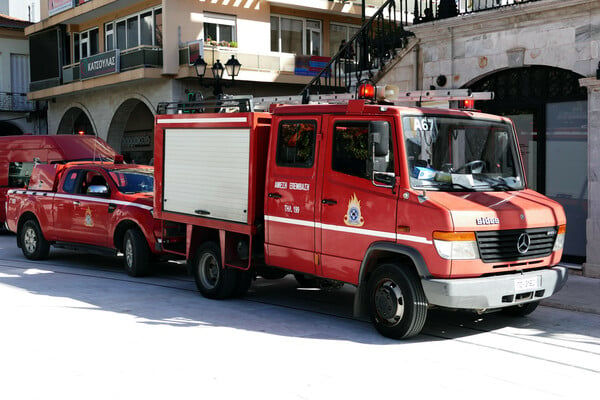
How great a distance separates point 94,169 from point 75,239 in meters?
1.28

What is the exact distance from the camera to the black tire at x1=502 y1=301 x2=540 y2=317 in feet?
28.8

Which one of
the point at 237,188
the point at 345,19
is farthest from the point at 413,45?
the point at 345,19

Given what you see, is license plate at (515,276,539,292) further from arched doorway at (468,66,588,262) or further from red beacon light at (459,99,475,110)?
arched doorway at (468,66,588,262)

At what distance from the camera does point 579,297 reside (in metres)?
10.1

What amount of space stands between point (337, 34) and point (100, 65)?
9.61 metres

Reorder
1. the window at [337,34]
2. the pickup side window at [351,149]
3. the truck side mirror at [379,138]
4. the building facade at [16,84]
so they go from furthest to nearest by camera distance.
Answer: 1. the building facade at [16,84]
2. the window at [337,34]
3. the pickup side window at [351,149]
4. the truck side mirror at [379,138]

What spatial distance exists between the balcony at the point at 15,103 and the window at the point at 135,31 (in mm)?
9550

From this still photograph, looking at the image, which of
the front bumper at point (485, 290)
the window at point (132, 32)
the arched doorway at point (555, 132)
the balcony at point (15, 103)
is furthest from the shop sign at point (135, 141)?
the front bumper at point (485, 290)

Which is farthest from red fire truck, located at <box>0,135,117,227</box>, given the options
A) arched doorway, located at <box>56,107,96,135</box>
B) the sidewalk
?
arched doorway, located at <box>56,107,96,135</box>

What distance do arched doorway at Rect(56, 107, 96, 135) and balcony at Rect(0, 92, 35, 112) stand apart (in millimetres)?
3493

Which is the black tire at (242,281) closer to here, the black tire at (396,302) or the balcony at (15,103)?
the black tire at (396,302)

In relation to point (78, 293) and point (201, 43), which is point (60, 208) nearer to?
point (78, 293)

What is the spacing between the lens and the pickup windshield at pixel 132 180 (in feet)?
41.7

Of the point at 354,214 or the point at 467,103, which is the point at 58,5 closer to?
the point at 467,103
